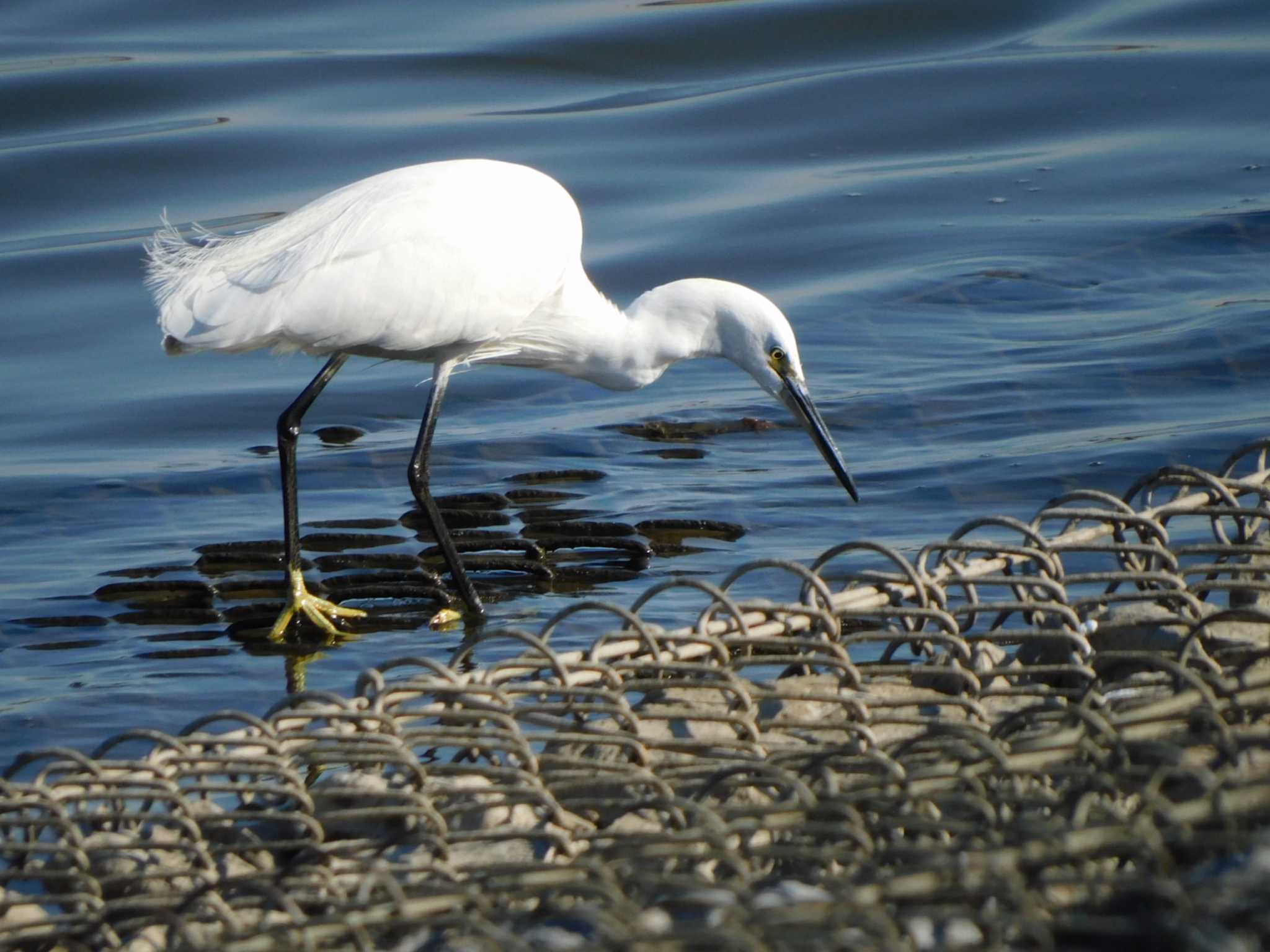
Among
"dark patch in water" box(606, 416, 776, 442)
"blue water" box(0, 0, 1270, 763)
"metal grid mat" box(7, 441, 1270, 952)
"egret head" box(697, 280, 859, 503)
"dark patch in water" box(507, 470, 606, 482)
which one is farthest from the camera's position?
"dark patch in water" box(606, 416, 776, 442)

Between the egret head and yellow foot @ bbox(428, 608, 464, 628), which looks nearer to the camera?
yellow foot @ bbox(428, 608, 464, 628)

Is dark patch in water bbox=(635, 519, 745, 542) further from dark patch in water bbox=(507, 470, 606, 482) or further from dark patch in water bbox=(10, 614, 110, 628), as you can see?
dark patch in water bbox=(10, 614, 110, 628)

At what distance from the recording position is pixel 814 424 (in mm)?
5816

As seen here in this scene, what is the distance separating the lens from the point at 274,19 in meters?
15.2

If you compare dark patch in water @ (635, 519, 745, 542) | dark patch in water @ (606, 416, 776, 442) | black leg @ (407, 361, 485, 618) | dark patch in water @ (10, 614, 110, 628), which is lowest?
dark patch in water @ (606, 416, 776, 442)

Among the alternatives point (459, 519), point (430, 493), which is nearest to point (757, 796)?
point (430, 493)

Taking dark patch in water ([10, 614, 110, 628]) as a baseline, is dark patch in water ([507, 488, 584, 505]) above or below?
below

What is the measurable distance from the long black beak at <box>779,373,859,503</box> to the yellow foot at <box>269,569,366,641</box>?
1709mm

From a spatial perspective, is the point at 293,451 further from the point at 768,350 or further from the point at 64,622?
the point at 768,350

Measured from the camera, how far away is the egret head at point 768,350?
5730 mm

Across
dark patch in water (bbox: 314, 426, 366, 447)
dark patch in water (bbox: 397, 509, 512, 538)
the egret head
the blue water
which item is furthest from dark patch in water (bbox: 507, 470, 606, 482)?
the egret head

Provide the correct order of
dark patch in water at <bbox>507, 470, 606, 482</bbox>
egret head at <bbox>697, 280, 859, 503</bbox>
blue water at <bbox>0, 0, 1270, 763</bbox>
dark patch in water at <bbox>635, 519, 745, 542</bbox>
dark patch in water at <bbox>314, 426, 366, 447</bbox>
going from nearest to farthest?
egret head at <bbox>697, 280, 859, 503</bbox> → dark patch in water at <bbox>635, 519, 745, 542</bbox> → blue water at <bbox>0, 0, 1270, 763</bbox> → dark patch in water at <bbox>507, 470, 606, 482</bbox> → dark patch in water at <bbox>314, 426, 366, 447</bbox>

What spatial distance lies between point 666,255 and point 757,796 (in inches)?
295

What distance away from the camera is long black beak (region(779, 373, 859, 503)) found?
5812mm
